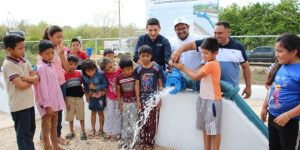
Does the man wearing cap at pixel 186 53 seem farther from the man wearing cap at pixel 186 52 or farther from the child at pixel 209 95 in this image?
the child at pixel 209 95

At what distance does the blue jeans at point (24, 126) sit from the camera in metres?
3.56

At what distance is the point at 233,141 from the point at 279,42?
1.49 m

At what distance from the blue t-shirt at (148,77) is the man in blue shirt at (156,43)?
0.20 metres

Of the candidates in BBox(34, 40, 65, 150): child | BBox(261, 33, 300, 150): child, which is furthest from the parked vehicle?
BBox(34, 40, 65, 150): child

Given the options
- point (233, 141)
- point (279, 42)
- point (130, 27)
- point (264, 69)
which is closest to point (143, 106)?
point (233, 141)

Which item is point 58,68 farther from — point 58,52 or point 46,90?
point 46,90

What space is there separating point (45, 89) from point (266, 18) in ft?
72.1

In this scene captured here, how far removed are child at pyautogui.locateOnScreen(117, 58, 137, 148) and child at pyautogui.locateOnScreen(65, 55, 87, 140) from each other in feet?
2.42

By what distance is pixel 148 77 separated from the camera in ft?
13.7

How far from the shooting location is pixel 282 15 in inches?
874

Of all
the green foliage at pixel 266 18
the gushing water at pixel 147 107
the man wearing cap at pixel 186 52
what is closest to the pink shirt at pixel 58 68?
the gushing water at pixel 147 107

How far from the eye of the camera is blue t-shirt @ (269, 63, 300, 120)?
2711mm

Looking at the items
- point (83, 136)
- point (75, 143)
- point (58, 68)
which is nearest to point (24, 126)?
point (58, 68)

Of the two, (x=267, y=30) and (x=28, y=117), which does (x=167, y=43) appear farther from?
(x=267, y=30)
